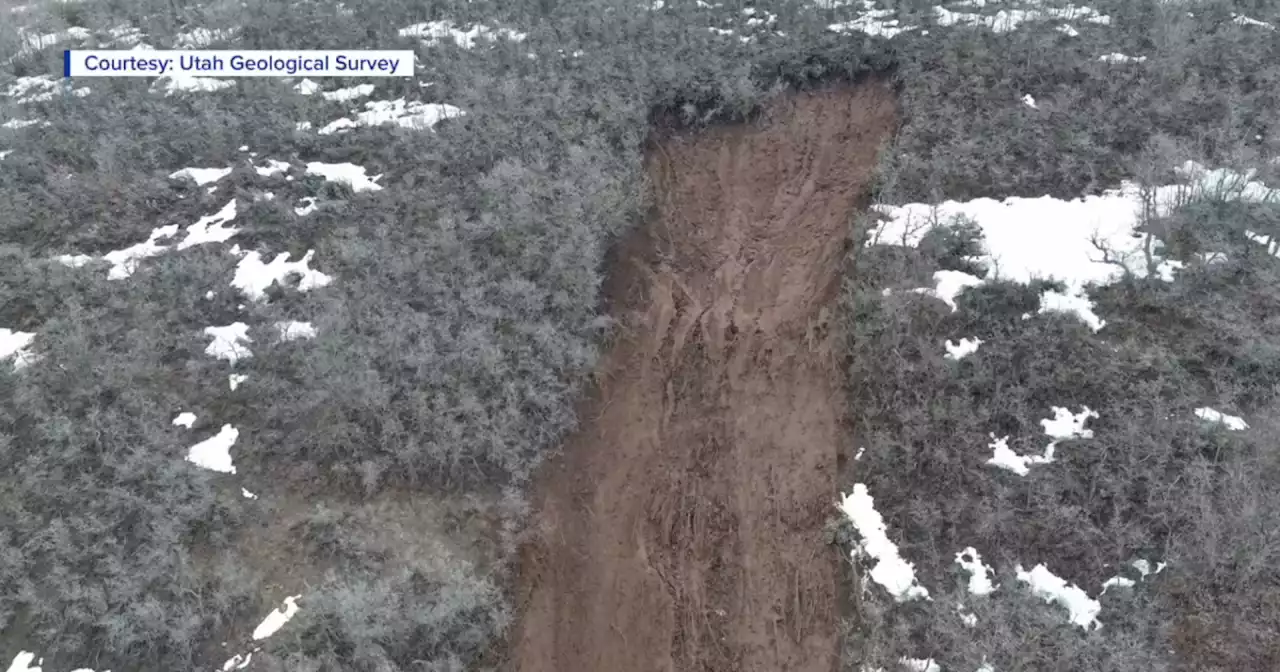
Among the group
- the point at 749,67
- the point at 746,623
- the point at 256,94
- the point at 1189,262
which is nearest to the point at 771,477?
the point at 746,623

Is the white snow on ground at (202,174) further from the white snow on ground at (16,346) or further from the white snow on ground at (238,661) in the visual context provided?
the white snow on ground at (238,661)

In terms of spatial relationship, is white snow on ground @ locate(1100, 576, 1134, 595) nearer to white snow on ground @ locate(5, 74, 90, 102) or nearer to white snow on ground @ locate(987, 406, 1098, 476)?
white snow on ground @ locate(987, 406, 1098, 476)

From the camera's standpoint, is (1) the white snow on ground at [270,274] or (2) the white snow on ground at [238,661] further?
(1) the white snow on ground at [270,274]

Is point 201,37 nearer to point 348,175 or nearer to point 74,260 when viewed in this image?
point 348,175

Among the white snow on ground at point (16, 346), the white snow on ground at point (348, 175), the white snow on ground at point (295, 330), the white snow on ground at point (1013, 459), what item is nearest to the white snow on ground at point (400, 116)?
the white snow on ground at point (348, 175)

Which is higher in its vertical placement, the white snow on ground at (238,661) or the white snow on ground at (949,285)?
the white snow on ground at (949,285)
